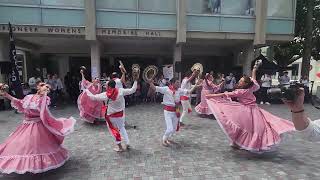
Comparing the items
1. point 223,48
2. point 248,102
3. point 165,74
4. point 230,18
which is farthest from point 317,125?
point 223,48

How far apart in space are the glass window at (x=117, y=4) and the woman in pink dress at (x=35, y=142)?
969 cm

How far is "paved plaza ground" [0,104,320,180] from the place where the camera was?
5041mm

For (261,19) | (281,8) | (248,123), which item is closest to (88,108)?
(248,123)

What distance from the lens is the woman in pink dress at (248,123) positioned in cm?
561

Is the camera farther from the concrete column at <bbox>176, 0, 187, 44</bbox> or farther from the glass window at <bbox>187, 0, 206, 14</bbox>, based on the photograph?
the glass window at <bbox>187, 0, 206, 14</bbox>

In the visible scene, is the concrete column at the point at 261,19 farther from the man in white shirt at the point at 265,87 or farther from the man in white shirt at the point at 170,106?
the man in white shirt at the point at 170,106

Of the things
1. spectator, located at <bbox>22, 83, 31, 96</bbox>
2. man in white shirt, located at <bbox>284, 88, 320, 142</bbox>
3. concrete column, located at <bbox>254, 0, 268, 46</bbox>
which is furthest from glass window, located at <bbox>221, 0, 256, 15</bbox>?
man in white shirt, located at <bbox>284, 88, 320, 142</bbox>

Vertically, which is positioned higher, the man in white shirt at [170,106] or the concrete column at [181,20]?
the concrete column at [181,20]

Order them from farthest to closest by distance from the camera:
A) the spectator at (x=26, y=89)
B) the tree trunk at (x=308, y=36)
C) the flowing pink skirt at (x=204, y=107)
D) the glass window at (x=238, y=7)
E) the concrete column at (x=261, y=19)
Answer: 1. the tree trunk at (x=308, y=36)
2. the glass window at (x=238, y=7)
3. the concrete column at (x=261, y=19)
4. the spectator at (x=26, y=89)
5. the flowing pink skirt at (x=204, y=107)

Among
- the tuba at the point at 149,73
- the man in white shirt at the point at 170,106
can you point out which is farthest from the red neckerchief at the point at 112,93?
the man in white shirt at the point at 170,106

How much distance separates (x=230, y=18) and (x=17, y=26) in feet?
34.4

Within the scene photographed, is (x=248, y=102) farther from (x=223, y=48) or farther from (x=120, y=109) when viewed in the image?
(x=223, y=48)

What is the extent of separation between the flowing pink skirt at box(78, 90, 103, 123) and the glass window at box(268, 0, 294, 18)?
11407 millimetres

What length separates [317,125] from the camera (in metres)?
2.98
